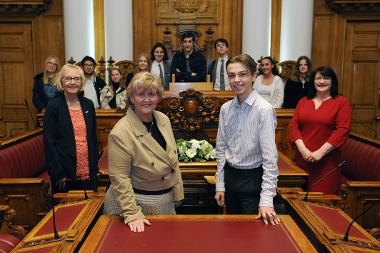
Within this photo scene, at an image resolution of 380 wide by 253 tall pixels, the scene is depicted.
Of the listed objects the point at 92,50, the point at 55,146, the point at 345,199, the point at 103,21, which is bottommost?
the point at 345,199

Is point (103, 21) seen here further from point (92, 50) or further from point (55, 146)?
point (55, 146)

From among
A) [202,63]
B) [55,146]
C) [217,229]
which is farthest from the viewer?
[202,63]

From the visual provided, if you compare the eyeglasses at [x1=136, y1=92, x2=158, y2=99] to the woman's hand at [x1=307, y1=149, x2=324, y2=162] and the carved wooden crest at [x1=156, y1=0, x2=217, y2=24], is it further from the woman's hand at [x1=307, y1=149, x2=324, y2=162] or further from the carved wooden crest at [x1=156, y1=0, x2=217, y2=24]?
the carved wooden crest at [x1=156, y1=0, x2=217, y2=24]

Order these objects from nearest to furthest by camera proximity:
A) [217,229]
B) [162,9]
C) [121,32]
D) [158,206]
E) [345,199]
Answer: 1. [217,229]
2. [158,206]
3. [345,199]
4. [121,32]
5. [162,9]

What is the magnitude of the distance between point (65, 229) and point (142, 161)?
46 centimetres

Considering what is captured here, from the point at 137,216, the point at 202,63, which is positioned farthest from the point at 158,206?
the point at 202,63

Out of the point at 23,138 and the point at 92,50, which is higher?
the point at 92,50

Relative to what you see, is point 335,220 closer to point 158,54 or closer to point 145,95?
point 145,95

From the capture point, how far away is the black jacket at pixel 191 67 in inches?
223

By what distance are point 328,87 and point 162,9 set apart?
4523mm

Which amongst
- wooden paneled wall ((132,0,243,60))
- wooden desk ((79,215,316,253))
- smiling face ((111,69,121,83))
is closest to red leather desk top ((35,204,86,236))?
wooden desk ((79,215,316,253))

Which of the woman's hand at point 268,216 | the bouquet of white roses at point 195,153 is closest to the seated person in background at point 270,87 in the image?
the bouquet of white roses at point 195,153

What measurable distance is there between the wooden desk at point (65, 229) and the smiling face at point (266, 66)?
3.59 meters

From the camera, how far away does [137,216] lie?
1854mm
